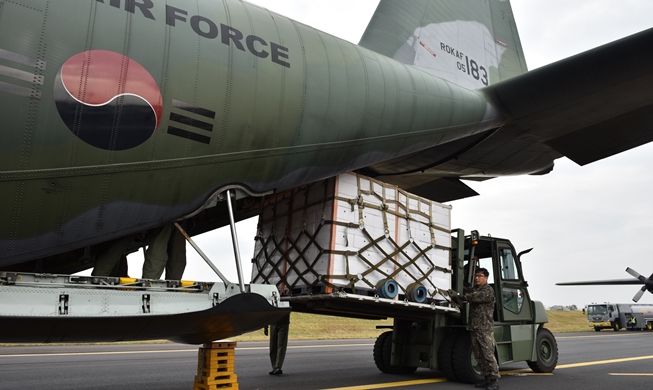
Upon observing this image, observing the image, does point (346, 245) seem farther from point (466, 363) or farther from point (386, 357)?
point (386, 357)

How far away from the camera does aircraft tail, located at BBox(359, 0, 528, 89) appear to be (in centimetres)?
1090

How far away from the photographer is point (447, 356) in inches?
344

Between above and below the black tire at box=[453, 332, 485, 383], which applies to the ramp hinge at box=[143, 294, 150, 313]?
above

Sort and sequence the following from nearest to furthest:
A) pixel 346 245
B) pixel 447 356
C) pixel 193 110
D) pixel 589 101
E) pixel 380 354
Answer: pixel 193 110 → pixel 346 245 → pixel 447 356 → pixel 589 101 → pixel 380 354

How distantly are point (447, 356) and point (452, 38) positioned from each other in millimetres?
7650

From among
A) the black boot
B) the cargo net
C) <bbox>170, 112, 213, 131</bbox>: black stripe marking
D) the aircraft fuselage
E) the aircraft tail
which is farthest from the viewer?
the aircraft tail

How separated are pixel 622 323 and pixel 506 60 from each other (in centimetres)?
3169

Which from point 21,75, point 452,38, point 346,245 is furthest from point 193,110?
point 452,38

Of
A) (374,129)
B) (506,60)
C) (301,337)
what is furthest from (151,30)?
(301,337)

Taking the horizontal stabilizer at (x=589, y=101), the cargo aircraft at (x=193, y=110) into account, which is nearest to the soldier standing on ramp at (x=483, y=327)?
the cargo aircraft at (x=193, y=110)

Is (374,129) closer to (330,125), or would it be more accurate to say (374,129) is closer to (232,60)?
(330,125)

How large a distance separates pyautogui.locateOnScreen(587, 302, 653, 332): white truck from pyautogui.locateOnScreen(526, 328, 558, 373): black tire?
31.9 meters

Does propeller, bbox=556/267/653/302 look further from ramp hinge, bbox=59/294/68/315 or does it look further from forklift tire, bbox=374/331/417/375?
ramp hinge, bbox=59/294/68/315

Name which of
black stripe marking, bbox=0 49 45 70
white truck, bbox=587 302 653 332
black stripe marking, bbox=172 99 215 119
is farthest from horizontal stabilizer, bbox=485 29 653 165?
white truck, bbox=587 302 653 332
